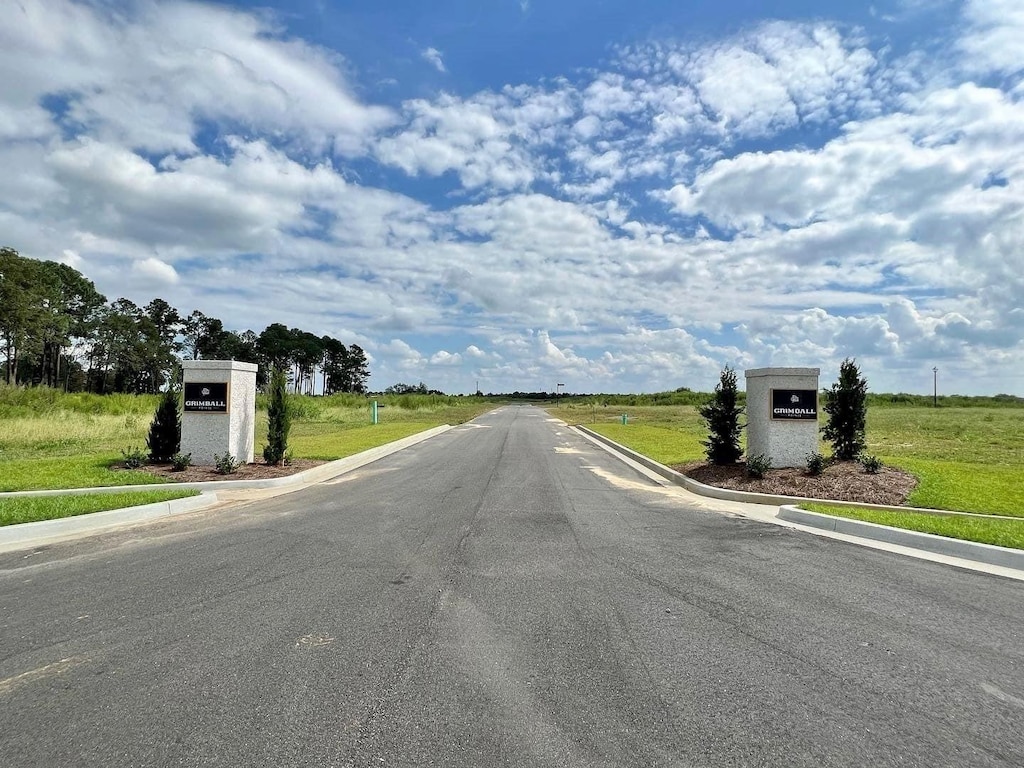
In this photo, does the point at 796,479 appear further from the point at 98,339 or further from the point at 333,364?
the point at 333,364

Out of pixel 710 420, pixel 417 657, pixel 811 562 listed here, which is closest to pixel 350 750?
pixel 417 657

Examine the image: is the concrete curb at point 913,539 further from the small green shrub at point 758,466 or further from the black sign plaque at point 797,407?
the black sign plaque at point 797,407

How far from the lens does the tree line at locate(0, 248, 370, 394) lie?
46594 mm

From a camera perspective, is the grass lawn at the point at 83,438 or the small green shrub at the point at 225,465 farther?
the small green shrub at the point at 225,465

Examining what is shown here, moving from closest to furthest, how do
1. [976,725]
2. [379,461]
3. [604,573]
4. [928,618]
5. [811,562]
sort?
[976,725] → [928,618] → [604,573] → [811,562] → [379,461]

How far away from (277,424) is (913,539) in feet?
41.7

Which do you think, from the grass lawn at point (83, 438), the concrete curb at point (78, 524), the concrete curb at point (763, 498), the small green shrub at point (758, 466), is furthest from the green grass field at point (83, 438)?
the small green shrub at point (758, 466)

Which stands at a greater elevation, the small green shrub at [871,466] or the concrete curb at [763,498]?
the small green shrub at [871,466]

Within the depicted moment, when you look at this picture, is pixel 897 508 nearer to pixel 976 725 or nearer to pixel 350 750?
pixel 976 725

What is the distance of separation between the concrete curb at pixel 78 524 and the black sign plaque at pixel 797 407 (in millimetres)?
11479

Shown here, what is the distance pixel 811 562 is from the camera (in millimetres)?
6730

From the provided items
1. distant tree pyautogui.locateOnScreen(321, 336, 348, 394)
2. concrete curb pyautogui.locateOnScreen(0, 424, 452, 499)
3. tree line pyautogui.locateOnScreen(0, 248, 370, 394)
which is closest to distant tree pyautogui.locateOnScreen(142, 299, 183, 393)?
tree line pyautogui.locateOnScreen(0, 248, 370, 394)

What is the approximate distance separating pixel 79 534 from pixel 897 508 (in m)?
12.4

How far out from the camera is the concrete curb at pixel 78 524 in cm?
751
